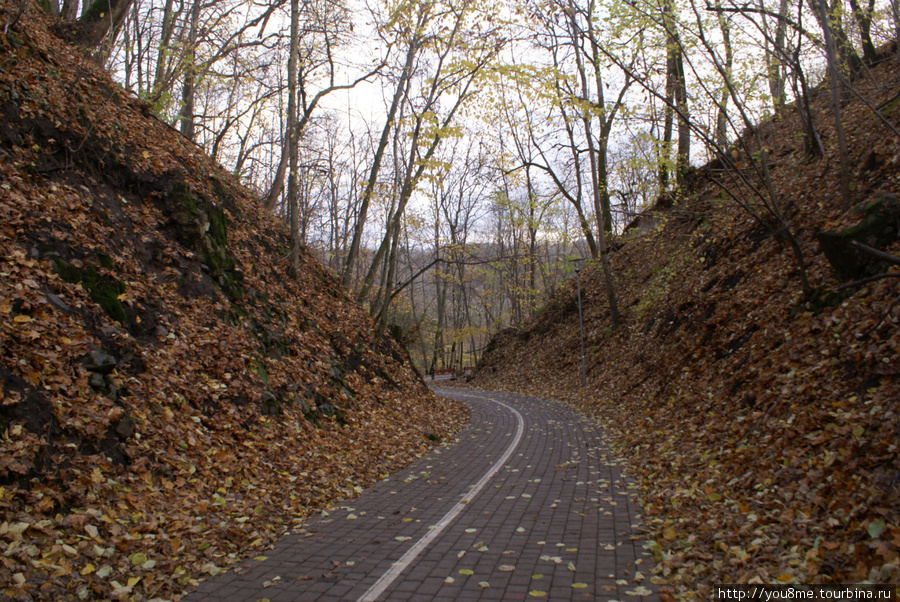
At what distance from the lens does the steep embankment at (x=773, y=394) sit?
14.0 ft

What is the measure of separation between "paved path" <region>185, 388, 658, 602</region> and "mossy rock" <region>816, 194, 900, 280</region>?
4.60 meters

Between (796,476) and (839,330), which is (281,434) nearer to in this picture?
(796,476)

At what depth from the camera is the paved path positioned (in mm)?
4293

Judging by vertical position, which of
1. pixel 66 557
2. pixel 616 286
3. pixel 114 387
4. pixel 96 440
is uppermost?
pixel 616 286

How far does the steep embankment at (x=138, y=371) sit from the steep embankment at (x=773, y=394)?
4444 mm

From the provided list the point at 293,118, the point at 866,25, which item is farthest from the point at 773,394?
the point at 866,25

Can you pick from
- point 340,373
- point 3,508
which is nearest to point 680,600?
point 3,508

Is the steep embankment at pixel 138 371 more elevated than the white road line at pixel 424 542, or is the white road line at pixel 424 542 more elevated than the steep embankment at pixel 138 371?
the steep embankment at pixel 138 371

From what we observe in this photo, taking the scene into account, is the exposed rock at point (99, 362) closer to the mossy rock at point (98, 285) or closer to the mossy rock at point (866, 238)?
the mossy rock at point (98, 285)

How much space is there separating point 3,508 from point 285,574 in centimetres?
231

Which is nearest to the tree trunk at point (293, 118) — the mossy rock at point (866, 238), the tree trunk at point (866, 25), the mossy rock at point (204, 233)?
the mossy rock at point (204, 233)

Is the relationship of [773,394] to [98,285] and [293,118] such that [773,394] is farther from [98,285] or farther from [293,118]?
[293,118]

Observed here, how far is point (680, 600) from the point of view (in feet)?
13.0

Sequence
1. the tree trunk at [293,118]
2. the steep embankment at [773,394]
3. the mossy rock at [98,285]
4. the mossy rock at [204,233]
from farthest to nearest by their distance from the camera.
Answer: the tree trunk at [293,118], the mossy rock at [204,233], the mossy rock at [98,285], the steep embankment at [773,394]
